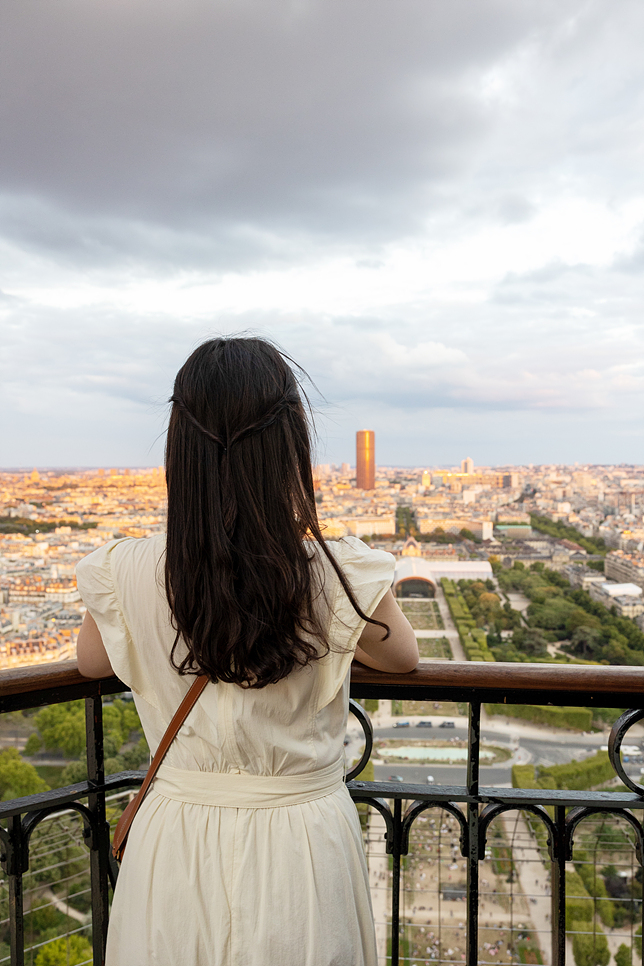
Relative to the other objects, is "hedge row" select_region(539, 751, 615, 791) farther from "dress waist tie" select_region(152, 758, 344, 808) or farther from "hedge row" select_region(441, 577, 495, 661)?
"dress waist tie" select_region(152, 758, 344, 808)

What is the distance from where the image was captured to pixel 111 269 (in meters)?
27.8

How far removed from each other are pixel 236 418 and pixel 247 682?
0.98 ft

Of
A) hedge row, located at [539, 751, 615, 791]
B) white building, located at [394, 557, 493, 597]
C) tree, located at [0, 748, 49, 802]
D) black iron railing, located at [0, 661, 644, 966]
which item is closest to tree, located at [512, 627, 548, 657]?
hedge row, located at [539, 751, 615, 791]

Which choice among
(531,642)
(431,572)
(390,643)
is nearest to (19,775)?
(531,642)

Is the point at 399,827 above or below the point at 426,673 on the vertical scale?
below

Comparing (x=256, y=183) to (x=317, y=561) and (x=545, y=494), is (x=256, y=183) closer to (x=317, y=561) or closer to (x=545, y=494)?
(x=545, y=494)

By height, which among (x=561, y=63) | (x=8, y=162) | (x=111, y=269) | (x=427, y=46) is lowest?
(x=427, y=46)

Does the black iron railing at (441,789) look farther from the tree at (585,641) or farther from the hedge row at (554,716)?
the hedge row at (554,716)

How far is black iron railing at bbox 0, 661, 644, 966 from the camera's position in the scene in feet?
2.89

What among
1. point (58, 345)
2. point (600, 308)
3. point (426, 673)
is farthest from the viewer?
point (600, 308)

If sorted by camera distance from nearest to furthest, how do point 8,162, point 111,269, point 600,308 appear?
point 8,162 → point 111,269 → point 600,308

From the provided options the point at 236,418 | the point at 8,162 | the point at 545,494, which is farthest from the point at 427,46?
the point at 545,494

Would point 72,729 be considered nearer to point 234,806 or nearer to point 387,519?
point 234,806

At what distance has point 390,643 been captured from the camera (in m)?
0.78
